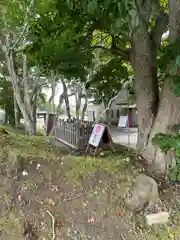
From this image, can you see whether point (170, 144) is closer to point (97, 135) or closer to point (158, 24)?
point (97, 135)

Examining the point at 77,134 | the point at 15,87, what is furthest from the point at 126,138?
the point at 15,87

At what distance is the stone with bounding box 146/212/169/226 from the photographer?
2.47 m

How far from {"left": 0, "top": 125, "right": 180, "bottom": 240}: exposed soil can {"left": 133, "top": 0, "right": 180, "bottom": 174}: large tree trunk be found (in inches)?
20.7

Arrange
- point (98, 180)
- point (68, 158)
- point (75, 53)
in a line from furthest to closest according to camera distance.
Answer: point (75, 53), point (68, 158), point (98, 180)

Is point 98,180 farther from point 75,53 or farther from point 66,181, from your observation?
point 75,53

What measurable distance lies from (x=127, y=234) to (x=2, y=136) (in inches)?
82.8

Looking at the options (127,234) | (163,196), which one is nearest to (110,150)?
(163,196)

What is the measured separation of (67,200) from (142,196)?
892mm

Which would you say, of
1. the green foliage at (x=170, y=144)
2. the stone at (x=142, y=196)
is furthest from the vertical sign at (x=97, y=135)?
the stone at (x=142, y=196)

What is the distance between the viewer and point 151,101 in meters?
3.38

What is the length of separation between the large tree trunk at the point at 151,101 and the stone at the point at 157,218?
741 mm

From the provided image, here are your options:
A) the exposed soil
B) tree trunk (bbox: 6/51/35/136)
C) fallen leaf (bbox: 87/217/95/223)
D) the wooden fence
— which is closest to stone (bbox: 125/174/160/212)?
the exposed soil

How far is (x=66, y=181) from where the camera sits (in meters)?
2.64

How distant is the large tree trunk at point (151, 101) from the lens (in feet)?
10.1
